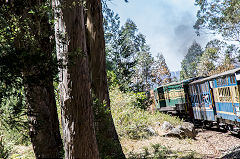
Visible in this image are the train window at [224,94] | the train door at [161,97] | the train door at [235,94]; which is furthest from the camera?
the train door at [161,97]

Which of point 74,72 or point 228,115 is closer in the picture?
point 74,72

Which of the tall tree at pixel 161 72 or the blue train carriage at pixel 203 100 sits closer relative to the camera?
the blue train carriage at pixel 203 100

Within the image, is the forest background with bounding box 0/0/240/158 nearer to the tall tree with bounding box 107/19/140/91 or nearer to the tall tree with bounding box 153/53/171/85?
the tall tree with bounding box 107/19/140/91

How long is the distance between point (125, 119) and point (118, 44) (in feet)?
39.2

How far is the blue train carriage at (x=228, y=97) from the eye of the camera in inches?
400

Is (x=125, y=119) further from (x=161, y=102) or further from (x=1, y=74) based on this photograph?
(x=161, y=102)

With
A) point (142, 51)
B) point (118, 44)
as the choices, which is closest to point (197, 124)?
point (118, 44)

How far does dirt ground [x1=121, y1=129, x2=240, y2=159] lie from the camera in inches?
391

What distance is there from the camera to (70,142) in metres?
4.45

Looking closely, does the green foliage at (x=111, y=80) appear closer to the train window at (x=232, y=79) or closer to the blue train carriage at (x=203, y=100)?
the blue train carriage at (x=203, y=100)

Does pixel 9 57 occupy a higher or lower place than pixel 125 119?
higher

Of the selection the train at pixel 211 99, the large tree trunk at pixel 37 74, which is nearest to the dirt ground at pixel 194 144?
the train at pixel 211 99

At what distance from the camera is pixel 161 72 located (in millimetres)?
55688

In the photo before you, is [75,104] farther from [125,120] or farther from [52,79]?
[125,120]
